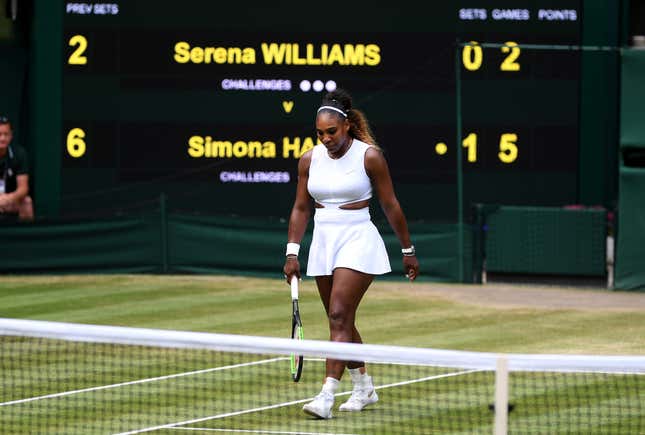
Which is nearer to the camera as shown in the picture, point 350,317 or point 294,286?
point 350,317

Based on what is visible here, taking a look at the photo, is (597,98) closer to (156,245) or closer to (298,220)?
(156,245)

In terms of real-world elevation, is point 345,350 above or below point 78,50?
below

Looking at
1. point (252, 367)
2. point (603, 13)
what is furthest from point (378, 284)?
point (252, 367)

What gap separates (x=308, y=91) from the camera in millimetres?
18109

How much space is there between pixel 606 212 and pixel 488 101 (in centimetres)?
186

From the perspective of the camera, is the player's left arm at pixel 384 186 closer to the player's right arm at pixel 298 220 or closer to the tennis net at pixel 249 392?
the player's right arm at pixel 298 220

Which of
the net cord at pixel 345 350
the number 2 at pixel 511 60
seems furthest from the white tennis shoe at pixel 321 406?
the number 2 at pixel 511 60

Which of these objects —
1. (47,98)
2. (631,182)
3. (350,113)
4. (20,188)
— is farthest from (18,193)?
(350,113)

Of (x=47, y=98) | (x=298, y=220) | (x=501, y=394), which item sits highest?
(x=47, y=98)

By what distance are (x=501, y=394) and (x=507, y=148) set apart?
11684 mm

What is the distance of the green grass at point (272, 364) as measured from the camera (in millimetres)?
9398

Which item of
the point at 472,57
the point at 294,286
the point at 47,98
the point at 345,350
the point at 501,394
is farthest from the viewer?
the point at 47,98

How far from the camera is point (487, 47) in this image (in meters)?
17.9

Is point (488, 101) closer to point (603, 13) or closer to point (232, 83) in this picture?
point (603, 13)
